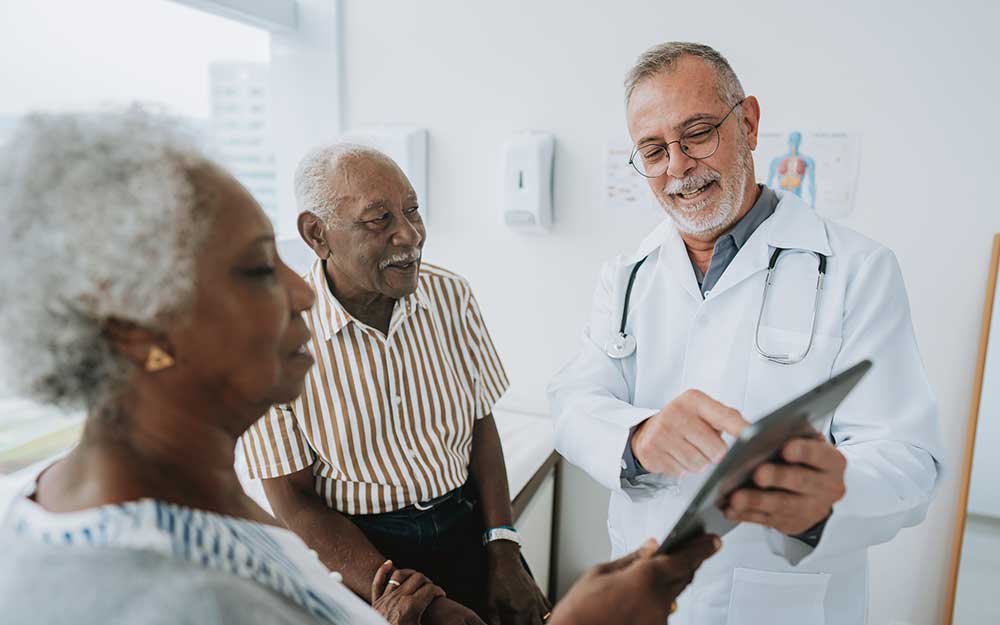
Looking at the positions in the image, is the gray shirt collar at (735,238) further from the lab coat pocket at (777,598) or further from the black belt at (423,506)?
the black belt at (423,506)

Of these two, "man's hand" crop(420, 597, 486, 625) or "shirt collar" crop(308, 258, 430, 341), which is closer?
"man's hand" crop(420, 597, 486, 625)

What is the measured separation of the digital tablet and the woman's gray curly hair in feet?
1.75

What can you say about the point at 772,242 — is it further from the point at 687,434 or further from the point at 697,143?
the point at 687,434

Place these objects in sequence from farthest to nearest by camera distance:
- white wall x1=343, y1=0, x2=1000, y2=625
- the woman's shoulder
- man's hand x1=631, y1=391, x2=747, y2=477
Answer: white wall x1=343, y1=0, x2=1000, y2=625 < man's hand x1=631, y1=391, x2=747, y2=477 < the woman's shoulder

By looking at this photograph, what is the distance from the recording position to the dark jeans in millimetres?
1341

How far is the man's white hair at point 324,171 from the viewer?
1309mm

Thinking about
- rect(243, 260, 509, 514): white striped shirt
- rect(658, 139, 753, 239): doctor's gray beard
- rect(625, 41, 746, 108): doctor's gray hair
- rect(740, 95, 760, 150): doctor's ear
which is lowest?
rect(243, 260, 509, 514): white striped shirt

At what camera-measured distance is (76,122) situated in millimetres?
582

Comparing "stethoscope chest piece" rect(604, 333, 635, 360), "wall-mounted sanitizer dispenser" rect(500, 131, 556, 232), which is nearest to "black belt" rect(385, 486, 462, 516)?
"stethoscope chest piece" rect(604, 333, 635, 360)

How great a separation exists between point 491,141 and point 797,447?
1.71 meters

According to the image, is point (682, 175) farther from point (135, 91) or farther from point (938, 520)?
point (135, 91)

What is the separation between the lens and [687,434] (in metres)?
1.00

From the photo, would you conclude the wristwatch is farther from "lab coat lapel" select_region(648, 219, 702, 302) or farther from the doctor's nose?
the doctor's nose

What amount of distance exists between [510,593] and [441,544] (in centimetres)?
17
